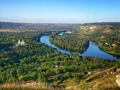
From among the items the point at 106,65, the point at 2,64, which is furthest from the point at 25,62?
the point at 106,65

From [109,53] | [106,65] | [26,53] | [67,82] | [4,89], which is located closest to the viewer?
[4,89]

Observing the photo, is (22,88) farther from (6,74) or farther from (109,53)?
(109,53)

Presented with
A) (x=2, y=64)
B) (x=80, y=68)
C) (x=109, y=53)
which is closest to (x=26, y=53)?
(x=2, y=64)

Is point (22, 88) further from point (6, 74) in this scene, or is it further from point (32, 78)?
point (6, 74)

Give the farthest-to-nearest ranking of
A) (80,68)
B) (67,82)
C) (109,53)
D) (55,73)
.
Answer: (109,53) → (80,68) → (55,73) → (67,82)

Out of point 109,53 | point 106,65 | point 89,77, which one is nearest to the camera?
point 89,77

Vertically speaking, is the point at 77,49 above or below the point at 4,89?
below

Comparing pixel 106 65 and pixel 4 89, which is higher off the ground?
pixel 4 89

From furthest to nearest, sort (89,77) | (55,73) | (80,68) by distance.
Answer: (80,68), (55,73), (89,77)

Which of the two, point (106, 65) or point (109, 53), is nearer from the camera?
point (106, 65)
